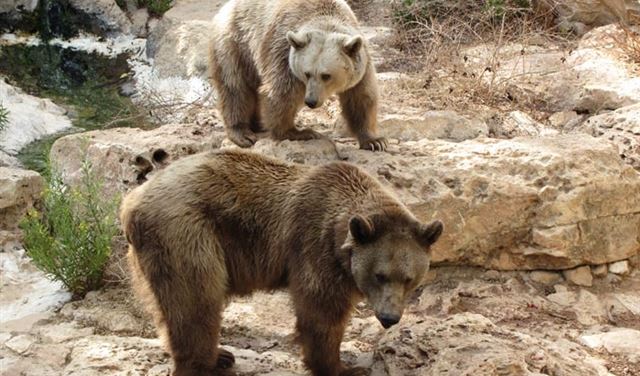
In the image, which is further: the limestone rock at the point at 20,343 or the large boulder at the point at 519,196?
the large boulder at the point at 519,196

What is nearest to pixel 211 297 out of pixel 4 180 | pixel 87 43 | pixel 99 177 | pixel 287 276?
pixel 287 276

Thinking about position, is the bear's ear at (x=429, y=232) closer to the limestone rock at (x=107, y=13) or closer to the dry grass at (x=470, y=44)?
the dry grass at (x=470, y=44)

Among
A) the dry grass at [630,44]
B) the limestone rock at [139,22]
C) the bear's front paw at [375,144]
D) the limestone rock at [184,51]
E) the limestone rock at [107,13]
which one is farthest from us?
the limestone rock at [107,13]

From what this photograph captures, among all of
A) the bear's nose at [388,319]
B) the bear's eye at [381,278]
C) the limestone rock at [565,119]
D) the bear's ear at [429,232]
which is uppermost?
the bear's ear at [429,232]

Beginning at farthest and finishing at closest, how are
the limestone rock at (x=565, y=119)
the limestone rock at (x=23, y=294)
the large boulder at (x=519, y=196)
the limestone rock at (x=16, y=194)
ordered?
the limestone rock at (x=565, y=119) → the limestone rock at (x=16, y=194) → the large boulder at (x=519, y=196) → the limestone rock at (x=23, y=294)

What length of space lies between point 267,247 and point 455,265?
2.25m

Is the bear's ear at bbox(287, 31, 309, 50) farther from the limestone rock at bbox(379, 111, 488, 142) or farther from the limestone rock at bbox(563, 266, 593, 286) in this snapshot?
the limestone rock at bbox(563, 266, 593, 286)

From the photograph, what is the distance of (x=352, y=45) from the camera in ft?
24.2

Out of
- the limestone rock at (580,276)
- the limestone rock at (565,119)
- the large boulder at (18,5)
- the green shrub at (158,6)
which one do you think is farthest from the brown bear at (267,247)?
the large boulder at (18,5)

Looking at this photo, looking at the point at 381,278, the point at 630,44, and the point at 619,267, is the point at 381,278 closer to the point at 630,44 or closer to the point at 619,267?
the point at 619,267

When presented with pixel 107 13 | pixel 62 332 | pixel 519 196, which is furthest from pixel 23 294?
pixel 107 13

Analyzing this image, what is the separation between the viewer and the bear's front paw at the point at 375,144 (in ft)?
24.2

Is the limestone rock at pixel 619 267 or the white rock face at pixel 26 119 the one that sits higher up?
the limestone rock at pixel 619 267

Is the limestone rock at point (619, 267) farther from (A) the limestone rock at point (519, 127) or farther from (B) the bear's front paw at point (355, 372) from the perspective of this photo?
(B) the bear's front paw at point (355, 372)
